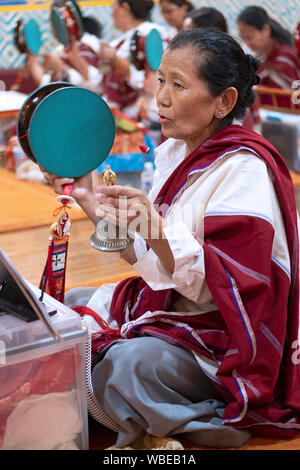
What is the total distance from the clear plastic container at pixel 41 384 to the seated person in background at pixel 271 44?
4454 mm

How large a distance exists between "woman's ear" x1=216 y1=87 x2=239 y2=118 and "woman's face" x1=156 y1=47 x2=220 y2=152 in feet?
0.03

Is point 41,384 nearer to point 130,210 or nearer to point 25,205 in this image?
point 130,210

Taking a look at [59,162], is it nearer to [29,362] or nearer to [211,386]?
[29,362]

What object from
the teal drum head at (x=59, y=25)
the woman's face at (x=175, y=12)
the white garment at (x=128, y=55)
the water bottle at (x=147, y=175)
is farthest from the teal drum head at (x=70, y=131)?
the woman's face at (x=175, y=12)

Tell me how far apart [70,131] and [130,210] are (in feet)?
1.26

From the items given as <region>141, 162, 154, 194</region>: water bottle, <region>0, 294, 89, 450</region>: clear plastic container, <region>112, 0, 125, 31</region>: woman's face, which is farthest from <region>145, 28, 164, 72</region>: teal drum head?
<region>0, 294, 89, 450</region>: clear plastic container

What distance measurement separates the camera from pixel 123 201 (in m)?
1.60

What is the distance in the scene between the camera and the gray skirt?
69.7 inches

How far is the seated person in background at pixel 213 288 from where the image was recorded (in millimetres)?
1720

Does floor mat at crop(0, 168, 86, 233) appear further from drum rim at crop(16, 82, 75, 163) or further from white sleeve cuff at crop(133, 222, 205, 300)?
white sleeve cuff at crop(133, 222, 205, 300)

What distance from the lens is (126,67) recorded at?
5465mm

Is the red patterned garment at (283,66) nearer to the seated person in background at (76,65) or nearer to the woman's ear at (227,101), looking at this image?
the seated person in background at (76,65)

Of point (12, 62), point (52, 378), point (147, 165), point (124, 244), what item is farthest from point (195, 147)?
point (12, 62)

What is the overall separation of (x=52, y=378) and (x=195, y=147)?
2.30ft
